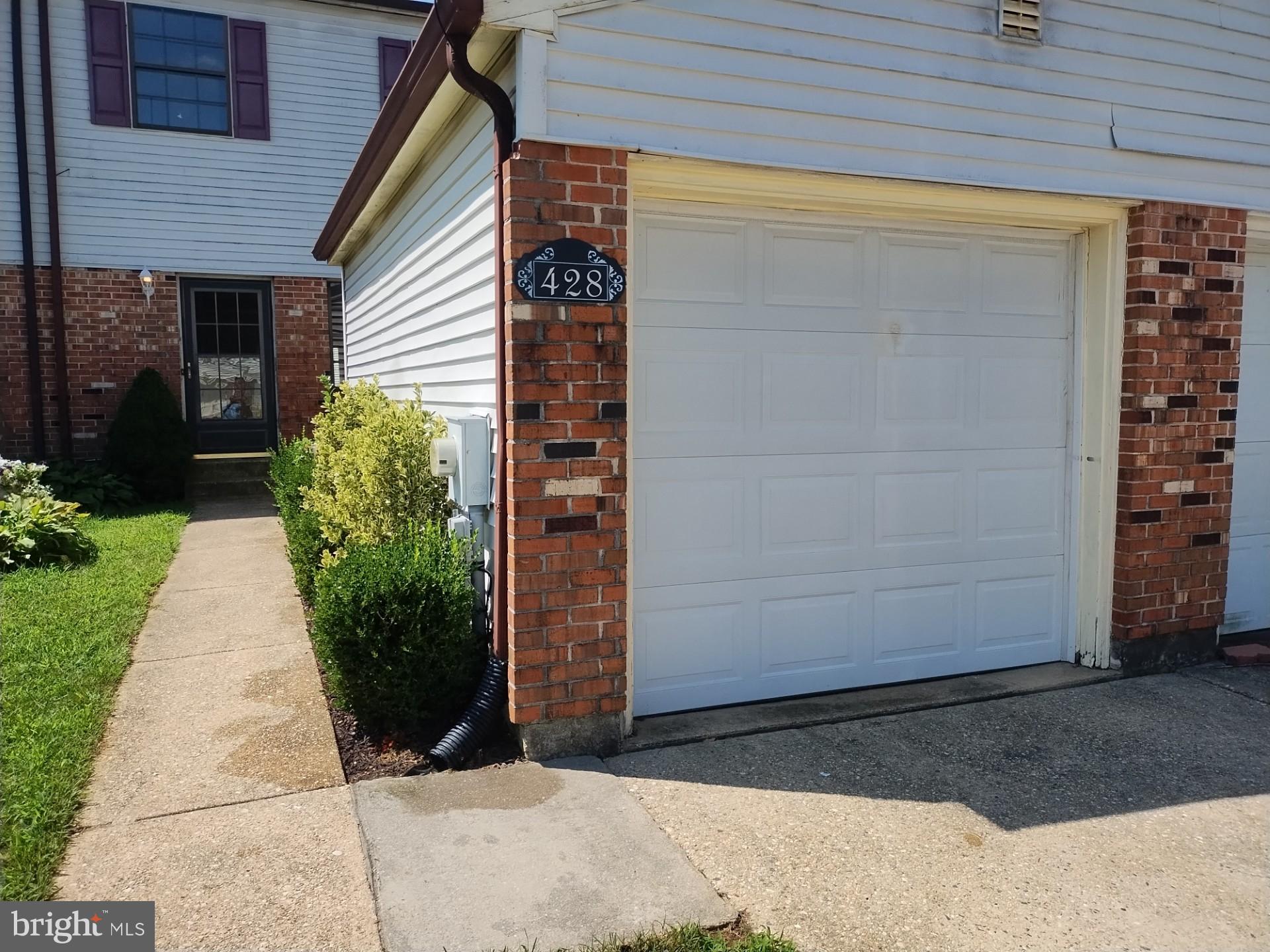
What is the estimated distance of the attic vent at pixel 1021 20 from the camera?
4582 mm

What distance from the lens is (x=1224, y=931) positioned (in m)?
2.80

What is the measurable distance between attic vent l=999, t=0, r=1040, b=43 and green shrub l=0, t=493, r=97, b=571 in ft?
24.8

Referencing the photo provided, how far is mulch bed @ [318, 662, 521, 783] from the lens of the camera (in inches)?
156

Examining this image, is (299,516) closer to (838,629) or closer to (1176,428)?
(838,629)

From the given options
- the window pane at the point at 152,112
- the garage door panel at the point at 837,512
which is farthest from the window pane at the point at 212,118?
the garage door panel at the point at 837,512

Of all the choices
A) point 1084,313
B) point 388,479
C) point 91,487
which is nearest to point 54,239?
point 91,487

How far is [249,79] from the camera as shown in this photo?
12.5m

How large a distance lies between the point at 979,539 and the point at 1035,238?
1.66m

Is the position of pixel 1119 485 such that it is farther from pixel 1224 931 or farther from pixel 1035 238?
pixel 1224 931

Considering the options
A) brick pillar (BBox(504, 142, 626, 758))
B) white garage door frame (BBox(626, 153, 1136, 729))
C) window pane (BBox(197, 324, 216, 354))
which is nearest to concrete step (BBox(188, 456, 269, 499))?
window pane (BBox(197, 324, 216, 354))

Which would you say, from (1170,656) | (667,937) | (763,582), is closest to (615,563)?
(763,582)

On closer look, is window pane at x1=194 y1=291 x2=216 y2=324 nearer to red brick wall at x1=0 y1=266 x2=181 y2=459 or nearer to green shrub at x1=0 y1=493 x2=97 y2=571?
red brick wall at x1=0 y1=266 x2=181 y2=459

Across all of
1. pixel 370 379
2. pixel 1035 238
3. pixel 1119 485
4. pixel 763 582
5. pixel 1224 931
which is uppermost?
pixel 1035 238

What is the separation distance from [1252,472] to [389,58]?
1195cm
